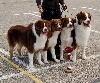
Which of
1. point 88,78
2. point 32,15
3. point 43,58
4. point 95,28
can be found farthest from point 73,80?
point 32,15

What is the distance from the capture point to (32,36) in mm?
6574

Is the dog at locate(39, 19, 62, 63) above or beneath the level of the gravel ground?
above

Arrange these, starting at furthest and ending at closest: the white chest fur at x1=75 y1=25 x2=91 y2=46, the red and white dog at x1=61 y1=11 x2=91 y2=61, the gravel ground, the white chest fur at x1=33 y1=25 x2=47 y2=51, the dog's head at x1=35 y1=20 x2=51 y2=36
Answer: the white chest fur at x1=75 y1=25 x2=91 y2=46 → the red and white dog at x1=61 y1=11 x2=91 y2=61 → the white chest fur at x1=33 y1=25 x2=47 y2=51 → the dog's head at x1=35 y1=20 x2=51 y2=36 → the gravel ground

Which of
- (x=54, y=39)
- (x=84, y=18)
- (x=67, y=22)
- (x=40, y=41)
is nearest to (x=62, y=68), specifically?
(x=54, y=39)

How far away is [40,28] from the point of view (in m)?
6.39

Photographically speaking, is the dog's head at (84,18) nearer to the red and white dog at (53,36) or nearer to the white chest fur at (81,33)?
the white chest fur at (81,33)

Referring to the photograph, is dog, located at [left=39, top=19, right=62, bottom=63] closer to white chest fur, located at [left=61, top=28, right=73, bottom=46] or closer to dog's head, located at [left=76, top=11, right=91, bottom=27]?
white chest fur, located at [left=61, top=28, right=73, bottom=46]

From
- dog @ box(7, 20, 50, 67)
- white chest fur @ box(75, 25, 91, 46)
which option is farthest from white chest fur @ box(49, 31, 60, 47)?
white chest fur @ box(75, 25, 91, 46)

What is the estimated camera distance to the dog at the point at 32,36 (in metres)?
6.40

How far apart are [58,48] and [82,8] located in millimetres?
8088

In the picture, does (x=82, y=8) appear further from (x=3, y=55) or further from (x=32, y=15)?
(x=3, y=55)

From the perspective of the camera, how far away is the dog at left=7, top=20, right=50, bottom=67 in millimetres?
6398

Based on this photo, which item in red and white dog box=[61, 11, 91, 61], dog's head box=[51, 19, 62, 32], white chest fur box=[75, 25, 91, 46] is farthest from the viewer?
white chest fur box=[75, 25, 91, 46]

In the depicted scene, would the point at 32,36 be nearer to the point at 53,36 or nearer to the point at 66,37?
the point at 53,36
